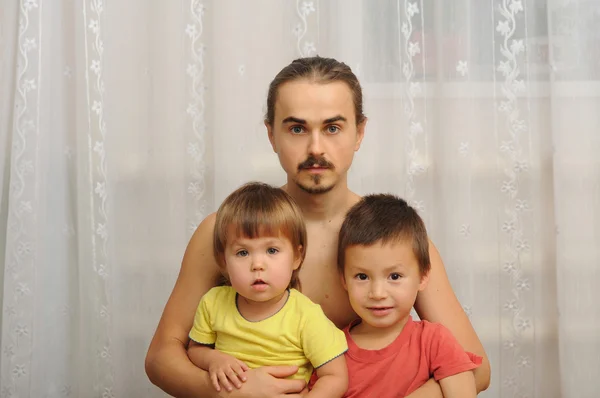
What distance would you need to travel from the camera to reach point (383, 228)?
6.11 ft

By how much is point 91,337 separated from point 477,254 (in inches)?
54.7

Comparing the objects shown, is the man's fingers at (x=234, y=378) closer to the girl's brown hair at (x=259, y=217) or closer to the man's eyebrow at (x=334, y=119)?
the girl's brown hair at (x=259, y=217)

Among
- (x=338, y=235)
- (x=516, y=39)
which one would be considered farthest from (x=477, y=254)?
(x=338, y=235)

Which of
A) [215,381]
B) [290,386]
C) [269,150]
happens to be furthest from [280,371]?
[269,150]

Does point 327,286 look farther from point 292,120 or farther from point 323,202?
point 292,120

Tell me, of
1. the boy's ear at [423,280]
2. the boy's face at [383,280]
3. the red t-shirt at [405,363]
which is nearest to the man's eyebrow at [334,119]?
the boy's face at [383,280]

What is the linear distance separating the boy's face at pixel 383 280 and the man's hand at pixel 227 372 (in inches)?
11.8

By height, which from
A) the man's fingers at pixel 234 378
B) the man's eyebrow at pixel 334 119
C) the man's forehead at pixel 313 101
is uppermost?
the man's forehead at pixel 313 101

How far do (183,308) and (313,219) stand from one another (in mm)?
404

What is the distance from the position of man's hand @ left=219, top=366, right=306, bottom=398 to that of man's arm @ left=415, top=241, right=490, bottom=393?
0.41 metres

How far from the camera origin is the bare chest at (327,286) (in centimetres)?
210

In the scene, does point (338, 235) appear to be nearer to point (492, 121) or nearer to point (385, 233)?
point (385, 233)

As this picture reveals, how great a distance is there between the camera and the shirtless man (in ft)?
6.54

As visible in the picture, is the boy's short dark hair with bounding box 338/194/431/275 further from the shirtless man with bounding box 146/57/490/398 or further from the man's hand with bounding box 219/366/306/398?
the man's hand with bounding box 219/366/306/398
